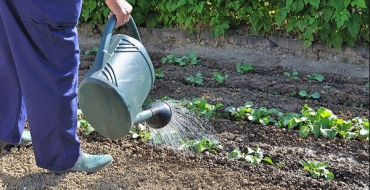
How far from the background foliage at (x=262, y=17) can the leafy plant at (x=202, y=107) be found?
1.40 m

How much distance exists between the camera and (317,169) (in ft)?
10.2

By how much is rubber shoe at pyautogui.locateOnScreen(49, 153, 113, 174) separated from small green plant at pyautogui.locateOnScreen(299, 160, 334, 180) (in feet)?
3.36

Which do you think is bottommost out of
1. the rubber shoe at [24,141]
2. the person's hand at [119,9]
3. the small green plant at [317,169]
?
the small green plant at [317,169]

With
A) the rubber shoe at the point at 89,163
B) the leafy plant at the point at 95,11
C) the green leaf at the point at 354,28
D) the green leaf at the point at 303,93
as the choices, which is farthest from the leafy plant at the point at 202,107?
the leafy plant at the point at 95,11

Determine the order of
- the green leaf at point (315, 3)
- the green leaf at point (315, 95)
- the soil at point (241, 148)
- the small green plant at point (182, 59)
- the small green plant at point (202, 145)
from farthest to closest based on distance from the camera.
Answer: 1. the small green plant at point (182, 59)
2. the green leaf at point (315, 3)
3. the green leaf at point (315, 95)
4. the small green plant at point (202, 145)
5. the soil at point (241, 148)

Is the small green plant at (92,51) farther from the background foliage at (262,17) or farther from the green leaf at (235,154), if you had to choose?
the green leaf at (235,154)

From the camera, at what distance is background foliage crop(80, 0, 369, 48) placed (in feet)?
15.8

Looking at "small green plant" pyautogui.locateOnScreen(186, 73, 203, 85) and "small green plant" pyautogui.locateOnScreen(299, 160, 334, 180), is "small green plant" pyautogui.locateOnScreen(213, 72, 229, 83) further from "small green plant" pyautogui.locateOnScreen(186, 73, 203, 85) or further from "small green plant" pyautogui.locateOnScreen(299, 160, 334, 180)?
"small green plant" pyautogui.locateOnScreen(299, 160, 334, 180)

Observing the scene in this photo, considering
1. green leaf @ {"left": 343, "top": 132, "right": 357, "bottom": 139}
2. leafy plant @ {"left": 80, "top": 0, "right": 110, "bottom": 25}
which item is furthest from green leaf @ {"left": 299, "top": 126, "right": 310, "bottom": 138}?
leafy plant @ {"left": 80, "top": 0, "right": 110, "bottom": 25}

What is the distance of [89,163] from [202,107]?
1088 mm

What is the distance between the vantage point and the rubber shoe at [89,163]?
9.77 ft

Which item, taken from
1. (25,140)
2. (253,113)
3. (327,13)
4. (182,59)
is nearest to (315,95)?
(253,113)

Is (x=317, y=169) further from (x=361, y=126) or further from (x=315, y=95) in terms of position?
(x=315, y=95)

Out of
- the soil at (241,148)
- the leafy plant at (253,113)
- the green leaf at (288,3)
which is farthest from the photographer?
the green leaf at (288,3)
